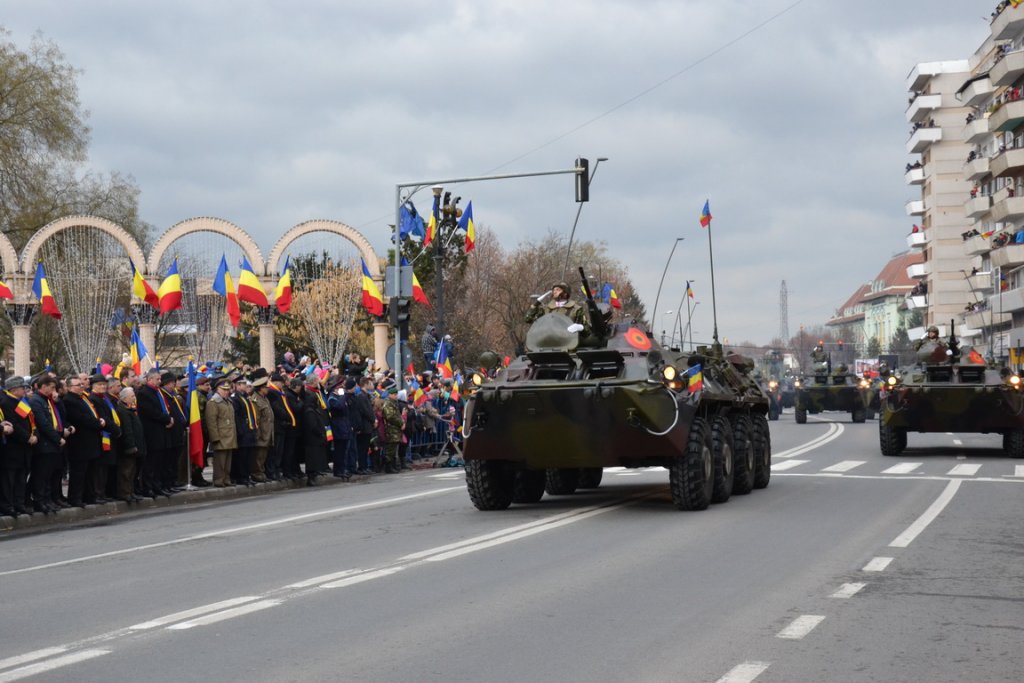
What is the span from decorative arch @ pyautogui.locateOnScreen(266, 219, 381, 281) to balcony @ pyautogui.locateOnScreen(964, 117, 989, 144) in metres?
44.0

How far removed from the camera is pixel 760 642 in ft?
25.2

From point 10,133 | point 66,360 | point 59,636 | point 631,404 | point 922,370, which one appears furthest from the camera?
point 66,360

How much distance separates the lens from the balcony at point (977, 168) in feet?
248

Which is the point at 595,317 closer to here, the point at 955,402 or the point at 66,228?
the point at 955,402

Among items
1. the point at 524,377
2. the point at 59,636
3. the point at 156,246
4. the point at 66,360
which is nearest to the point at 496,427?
the point at 524,377

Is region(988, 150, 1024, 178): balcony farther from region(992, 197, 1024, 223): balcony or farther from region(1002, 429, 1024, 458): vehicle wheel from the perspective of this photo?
region(1002, 429, 1024, 458): vehicle wheel

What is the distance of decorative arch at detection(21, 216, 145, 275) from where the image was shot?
42.8m

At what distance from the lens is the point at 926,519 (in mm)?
14336

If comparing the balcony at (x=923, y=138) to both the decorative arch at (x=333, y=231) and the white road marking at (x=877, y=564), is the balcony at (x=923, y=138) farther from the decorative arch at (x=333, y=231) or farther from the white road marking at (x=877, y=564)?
the white road marking at (x=877, y=564)

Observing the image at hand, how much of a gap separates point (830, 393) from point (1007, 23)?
86.7 ft

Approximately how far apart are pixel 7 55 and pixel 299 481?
3197 centimetres

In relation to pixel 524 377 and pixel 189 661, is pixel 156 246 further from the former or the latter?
pixel 189 661

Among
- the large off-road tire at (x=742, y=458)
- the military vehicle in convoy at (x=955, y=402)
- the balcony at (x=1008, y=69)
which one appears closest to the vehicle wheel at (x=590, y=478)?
the large off-road tire at (x=742, y=458)

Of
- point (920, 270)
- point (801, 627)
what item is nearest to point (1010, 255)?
point (920, 270)
